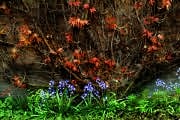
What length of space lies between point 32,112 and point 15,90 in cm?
68

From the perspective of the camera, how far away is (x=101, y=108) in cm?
696

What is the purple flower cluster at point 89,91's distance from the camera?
706 cm

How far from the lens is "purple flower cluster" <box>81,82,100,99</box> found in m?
7.06

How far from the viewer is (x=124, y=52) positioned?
24.0ft

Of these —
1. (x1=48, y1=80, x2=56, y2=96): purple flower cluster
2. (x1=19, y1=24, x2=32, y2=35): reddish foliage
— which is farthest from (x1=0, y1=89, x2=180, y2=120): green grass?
(x1=19, y1=24, x2=32, y2=35): reddish foliage

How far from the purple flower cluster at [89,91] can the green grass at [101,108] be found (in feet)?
0.24

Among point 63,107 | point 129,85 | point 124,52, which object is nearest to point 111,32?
point 124,52

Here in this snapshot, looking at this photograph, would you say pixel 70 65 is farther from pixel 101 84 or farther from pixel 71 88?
pixel 101 84

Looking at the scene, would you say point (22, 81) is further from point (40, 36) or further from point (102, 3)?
point (102, 3)

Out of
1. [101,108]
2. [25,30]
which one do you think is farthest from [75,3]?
[101,108]

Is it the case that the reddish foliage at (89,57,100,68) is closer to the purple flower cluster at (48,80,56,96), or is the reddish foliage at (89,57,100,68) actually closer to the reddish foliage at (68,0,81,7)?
the purple flower cluster at (48,80,56,96)

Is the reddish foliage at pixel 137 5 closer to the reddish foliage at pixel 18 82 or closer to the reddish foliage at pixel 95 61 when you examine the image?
the reddish foliage at pixel 95 61

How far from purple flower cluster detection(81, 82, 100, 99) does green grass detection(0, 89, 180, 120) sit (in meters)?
0.07

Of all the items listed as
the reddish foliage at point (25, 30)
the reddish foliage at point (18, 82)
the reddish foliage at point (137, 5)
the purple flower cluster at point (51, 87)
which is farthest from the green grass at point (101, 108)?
the reddish foliage at point (137, 5)
